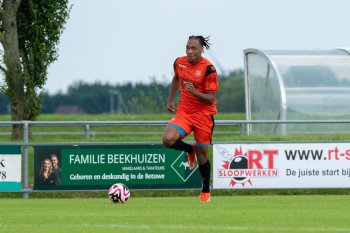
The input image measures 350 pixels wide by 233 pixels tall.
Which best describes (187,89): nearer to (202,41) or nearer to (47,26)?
(202,41)

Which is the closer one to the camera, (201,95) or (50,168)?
(201,95)

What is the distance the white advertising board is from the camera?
9.78 m

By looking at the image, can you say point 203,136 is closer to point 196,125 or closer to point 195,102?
point 196,125

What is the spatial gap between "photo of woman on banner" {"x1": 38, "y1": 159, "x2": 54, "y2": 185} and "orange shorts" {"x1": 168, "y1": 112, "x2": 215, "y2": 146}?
350cm

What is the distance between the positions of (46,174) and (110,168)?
121cm

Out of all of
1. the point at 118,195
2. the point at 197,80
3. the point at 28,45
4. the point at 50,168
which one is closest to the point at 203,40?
the point at 197,80

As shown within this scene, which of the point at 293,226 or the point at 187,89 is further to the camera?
the point at 187,89

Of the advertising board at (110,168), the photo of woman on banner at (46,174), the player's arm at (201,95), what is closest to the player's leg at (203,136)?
the player's arm at (201,95)

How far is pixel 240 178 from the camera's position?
9.78 m

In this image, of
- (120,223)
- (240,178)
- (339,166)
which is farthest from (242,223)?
(339,166)

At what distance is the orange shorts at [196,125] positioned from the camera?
7156mm

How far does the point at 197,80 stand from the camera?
7117 mm

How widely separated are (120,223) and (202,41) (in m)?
3.33

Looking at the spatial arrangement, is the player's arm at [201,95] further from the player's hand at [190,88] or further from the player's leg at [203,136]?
the player's leg at [203,136]
